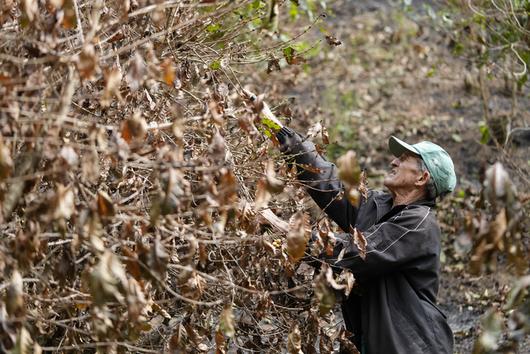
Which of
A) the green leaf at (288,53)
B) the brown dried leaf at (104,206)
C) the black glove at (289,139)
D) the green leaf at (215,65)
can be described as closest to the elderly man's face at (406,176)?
the black glove at (289,139)

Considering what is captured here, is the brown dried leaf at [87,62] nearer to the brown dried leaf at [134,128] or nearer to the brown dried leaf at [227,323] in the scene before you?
the brown dried leaf at [134,128]

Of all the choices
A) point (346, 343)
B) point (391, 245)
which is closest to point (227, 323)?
point (346, 343)

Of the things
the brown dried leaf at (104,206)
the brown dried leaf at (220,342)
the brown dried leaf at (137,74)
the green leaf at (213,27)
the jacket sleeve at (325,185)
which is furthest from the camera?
the jacket sleeve at (325,185)

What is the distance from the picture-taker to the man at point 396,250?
154 inches

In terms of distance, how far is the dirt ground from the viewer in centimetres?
772

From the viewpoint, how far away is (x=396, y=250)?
3.90 m

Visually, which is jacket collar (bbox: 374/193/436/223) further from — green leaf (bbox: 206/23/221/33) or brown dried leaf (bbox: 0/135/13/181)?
brown dried leaf (bbox: 0/135/13/181)

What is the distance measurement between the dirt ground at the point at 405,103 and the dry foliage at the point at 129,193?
3426 mm

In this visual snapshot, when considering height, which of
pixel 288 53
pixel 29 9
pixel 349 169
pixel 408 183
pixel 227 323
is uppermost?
pixel 29 9

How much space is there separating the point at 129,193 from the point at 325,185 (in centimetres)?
122

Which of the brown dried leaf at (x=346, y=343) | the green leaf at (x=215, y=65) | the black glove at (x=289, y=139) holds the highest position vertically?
the green leaf at (x=215, y=65)

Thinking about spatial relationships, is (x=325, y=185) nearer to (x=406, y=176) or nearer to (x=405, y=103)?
(x=406, y=176)

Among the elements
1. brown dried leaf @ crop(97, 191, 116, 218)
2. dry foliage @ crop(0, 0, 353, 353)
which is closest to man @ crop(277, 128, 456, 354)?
dry foliage @ crop(0, 0, 353, 353)

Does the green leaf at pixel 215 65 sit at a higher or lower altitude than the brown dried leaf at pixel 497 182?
lower
